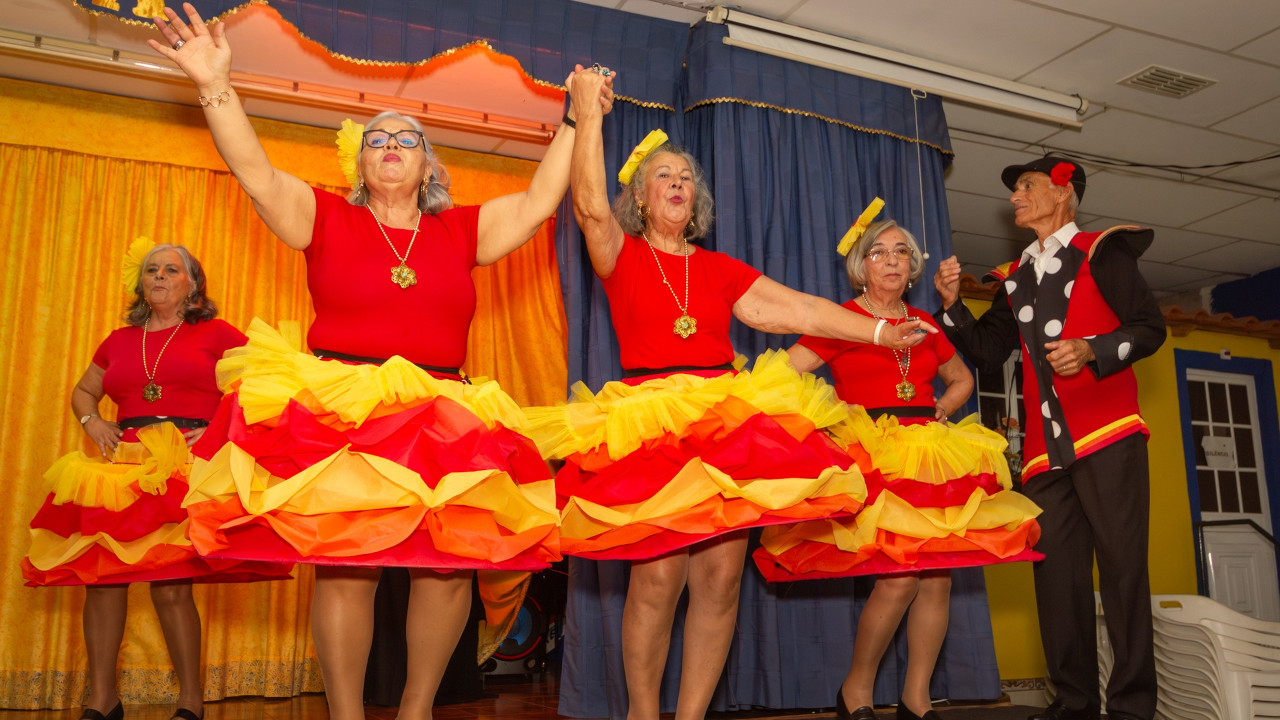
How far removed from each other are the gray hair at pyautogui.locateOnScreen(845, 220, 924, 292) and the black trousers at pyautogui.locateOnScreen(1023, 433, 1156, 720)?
90 centimetres

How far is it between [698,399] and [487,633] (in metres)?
2.99

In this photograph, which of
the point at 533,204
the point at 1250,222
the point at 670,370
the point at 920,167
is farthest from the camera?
the point at 1250,222

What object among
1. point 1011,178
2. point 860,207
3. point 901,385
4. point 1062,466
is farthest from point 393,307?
point 860,207

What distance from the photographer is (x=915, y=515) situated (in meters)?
3.02

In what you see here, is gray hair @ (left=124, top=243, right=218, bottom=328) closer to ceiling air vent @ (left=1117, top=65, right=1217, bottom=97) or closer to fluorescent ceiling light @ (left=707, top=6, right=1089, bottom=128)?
fluorescent ceiling light @ (left=707, top=6, right=1089, bottom=128)

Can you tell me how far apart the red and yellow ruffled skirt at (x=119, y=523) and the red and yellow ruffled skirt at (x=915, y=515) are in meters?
1.78

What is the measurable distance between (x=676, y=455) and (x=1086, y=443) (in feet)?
4.98

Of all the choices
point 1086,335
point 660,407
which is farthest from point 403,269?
point 1086,335

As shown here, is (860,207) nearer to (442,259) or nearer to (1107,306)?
(1107,306)

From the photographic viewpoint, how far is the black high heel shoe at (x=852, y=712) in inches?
124

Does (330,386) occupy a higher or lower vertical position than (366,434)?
higher

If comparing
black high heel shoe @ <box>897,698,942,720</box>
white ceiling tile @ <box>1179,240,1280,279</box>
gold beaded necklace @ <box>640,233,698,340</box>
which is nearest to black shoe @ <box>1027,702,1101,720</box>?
black high heel shoe @ <box>897,698,942,720</box>

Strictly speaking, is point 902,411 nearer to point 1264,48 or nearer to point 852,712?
point 852,712

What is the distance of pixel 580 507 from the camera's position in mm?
2408
